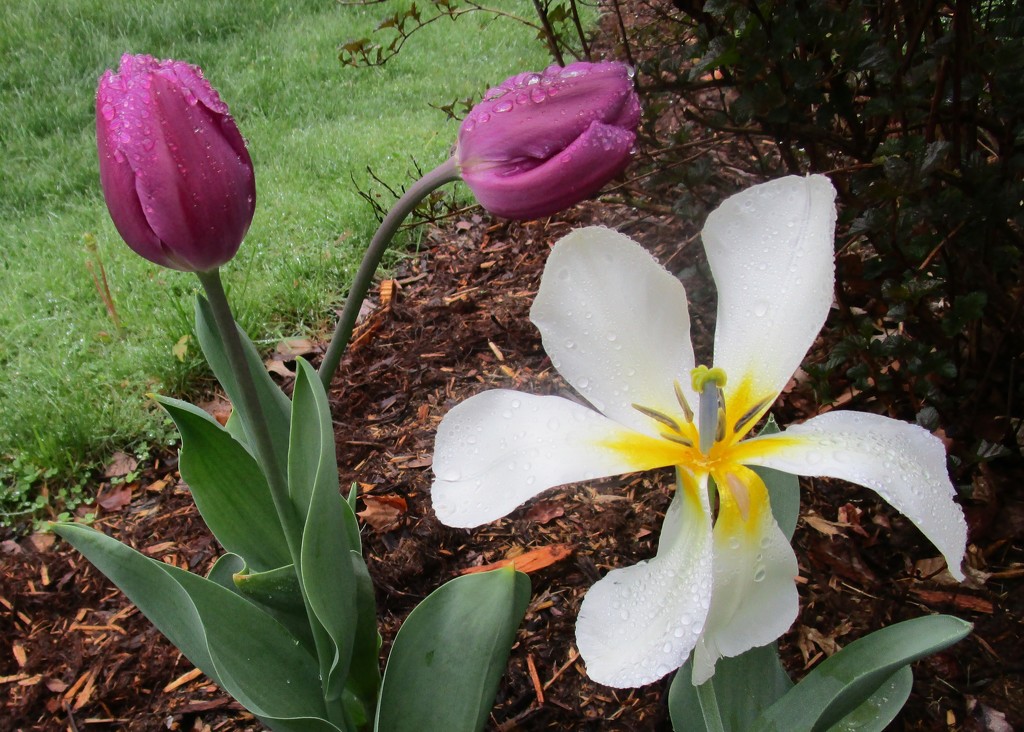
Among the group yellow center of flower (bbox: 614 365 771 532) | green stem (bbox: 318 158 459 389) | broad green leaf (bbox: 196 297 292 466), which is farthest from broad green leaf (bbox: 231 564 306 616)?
yellow center of flower (bbox: 614 365 771 532)

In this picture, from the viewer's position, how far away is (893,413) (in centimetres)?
169

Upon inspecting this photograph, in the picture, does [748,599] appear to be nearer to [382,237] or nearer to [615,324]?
[615,324]

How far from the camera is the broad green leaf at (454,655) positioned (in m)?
1.11

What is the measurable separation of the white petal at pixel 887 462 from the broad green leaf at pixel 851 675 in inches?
7.4

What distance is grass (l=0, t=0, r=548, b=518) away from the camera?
2.54m

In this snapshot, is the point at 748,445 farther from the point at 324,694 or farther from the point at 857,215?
the point at 857,215

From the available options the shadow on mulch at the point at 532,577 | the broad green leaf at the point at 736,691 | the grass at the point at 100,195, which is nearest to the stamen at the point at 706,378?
the broad green leaf at the point at 736,691

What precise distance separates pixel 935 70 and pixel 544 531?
1.12 metres

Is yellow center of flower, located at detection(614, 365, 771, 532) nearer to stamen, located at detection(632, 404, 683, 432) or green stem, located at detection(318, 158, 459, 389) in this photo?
stamen, located at detection(632, 404, 683, 432)

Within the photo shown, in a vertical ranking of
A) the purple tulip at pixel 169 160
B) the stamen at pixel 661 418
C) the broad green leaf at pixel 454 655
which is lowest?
the broad green leaf at pixel 454 655

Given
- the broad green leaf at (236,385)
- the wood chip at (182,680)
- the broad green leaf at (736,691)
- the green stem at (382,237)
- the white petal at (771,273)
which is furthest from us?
the wood chip at (182,680)

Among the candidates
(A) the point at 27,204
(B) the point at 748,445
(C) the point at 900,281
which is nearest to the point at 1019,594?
(C) the point at 900,281

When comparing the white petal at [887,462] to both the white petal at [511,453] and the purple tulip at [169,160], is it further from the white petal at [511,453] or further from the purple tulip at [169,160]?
the purple tulip at [169,160]

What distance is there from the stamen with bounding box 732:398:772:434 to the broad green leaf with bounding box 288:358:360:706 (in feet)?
1.49
